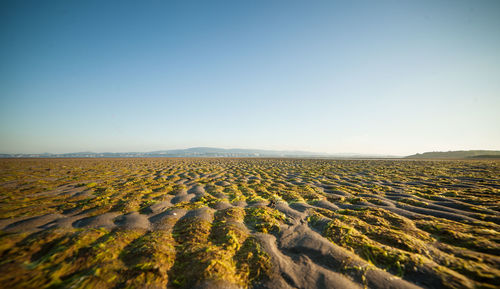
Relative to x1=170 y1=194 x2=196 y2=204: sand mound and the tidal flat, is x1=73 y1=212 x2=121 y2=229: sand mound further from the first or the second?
x1=170 y1=194 x2=196 y2=204: sand mound

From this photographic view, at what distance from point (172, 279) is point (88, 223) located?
9.45 feet

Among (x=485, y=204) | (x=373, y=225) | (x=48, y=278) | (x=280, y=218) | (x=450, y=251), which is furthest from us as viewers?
(x=485, y=204)

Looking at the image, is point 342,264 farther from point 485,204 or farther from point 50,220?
point 50,220

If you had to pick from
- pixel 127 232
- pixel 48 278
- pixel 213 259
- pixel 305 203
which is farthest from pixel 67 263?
pixel 305 203

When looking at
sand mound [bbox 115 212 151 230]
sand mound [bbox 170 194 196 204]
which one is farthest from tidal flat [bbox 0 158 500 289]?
sand mound [bbox 170 194 196 204]

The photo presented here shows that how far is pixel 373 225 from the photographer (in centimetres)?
365

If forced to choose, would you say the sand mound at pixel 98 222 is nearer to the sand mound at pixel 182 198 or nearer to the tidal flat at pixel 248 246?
the tidal flat at pixel 248 246

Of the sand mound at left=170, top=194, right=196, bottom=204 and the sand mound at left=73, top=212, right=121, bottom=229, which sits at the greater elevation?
the sand mound at left=73, top=212, right=121, bottom=229

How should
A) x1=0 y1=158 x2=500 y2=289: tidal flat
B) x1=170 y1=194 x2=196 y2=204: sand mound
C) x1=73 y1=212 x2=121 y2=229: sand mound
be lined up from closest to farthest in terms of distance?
Answer: x1=0 y1=158 x2=500 y2=289: tidal flat
x1=73 y1=212 x2=121 y2=229: sand mound
x1=170 y1=194 x2=196 y2=204: sand mound

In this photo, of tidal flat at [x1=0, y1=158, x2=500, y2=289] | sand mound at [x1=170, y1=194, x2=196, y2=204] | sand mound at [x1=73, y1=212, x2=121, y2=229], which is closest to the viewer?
tidal flat at [x1=0, y1=158, x2=500, y2=289]

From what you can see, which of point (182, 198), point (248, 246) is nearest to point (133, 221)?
point (182, 198)

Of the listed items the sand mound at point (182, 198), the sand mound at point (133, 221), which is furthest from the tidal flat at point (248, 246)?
the sand mound at point (182, 198)

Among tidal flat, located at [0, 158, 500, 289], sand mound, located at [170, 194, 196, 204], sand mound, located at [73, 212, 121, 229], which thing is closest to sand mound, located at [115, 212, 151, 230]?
tidal flat, located at [0, 158, 500, 289]

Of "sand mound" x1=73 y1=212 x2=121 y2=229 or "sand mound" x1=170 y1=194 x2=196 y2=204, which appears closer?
"sand mound" x1=73 y1=212 x2=121 y2=229
